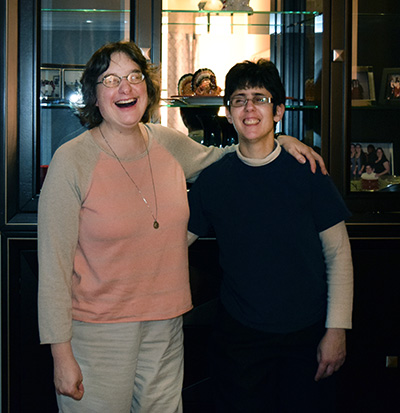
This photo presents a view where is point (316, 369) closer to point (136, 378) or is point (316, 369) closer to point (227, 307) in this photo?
point (227, 307)

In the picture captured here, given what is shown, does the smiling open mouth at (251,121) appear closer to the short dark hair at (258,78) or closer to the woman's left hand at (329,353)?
the short dark hair at (258,78)

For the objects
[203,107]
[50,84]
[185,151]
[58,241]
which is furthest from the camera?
[203,107]

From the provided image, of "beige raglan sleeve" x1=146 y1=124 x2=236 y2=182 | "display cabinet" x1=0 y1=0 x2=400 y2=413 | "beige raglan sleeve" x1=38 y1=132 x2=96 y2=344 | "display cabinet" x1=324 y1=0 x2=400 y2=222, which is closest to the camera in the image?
"beige raglan sleeve" x1=38 y1=132 x2=96 y2=344

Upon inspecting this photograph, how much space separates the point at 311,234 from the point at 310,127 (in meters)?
0.76

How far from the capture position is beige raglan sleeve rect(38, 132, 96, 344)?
4.43 feet

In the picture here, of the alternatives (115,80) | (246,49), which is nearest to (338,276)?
(115,80)

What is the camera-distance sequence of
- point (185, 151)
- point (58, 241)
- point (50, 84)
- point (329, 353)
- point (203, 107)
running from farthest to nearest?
point (203, 107) → point (50, 84) → point (185, 151) → point (329, 353) → point (58, 241)

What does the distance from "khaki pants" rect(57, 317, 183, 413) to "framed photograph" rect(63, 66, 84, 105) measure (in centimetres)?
99

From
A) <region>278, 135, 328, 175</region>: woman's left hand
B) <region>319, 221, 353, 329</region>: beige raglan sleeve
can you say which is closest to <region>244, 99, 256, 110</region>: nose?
<region>278, 135, 328, 175</region>: woman's left hand

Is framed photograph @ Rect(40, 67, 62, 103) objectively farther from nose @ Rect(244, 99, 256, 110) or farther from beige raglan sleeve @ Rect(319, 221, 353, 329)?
beige raglan sleeve @ Rect(319, 221, 353, 329)

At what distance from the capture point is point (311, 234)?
4.84 feet

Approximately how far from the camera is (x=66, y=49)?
6.81 ft

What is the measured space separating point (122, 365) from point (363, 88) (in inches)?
54.2

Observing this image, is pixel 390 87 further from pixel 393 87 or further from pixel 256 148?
pixel 256 148
